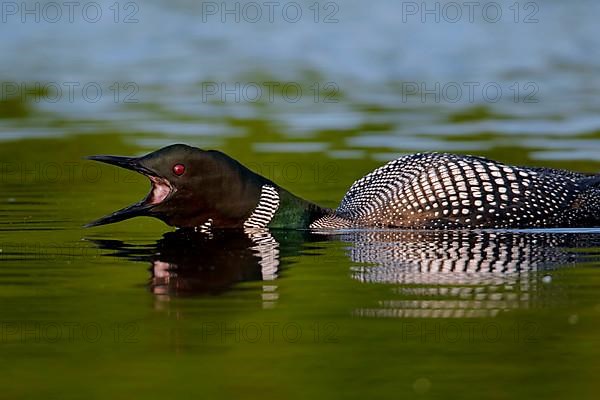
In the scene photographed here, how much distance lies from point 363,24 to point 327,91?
673cm

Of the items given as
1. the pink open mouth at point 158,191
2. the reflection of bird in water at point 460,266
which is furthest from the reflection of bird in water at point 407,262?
the pink open mouth at point 158,191

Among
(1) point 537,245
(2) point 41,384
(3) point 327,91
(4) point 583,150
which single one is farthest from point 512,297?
(3) point 327,91

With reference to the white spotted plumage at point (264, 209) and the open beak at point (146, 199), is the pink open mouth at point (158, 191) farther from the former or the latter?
the white spotted plumage at point (264, 209)

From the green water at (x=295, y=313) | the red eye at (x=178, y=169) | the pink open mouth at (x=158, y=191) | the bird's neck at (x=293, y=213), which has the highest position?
the red eye at (x=178, y=169)

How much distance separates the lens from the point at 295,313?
21.8ft

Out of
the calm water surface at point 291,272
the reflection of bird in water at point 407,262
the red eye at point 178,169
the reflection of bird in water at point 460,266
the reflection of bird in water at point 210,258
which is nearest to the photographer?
the calm water surface at point 291,272

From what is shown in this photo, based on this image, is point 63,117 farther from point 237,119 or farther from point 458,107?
point 458,107

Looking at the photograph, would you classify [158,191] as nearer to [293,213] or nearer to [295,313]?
[293,213]

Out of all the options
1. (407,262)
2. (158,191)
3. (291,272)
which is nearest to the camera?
(291,272)

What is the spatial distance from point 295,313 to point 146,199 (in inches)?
115

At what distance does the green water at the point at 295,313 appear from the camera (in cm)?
555

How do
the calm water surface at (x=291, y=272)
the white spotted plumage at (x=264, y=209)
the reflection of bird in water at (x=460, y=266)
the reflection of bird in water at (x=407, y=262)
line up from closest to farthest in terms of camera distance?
the calm water surface at (x=291, y=272) → the reflection of bird in water at (x=460, y=266) → the reflection of bird in water at (x=407, y=262) → the white spotted plumage at (x=264, y=209)


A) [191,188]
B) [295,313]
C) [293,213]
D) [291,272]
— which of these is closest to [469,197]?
[293,213]

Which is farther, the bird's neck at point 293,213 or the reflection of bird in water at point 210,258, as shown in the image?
the bird's neck at point 293,213
